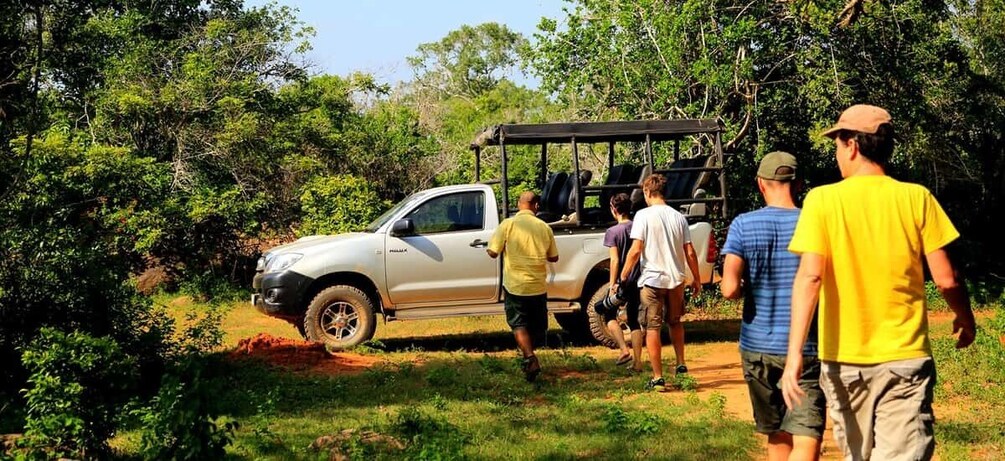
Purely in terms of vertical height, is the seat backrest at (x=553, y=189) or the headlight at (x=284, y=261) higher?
the seat backrest at (x=553, y=189)

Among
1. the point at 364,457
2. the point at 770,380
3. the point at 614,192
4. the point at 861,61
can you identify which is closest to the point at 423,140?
the point at 861,61

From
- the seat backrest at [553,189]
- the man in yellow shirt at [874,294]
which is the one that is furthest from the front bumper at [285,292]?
the man in yellow shirt at [874,294]

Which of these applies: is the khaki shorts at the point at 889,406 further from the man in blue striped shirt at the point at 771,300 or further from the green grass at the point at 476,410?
the green grass at the point at 476,410

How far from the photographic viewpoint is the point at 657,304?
9.20 m

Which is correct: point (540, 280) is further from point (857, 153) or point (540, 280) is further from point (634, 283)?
point (857, 153)

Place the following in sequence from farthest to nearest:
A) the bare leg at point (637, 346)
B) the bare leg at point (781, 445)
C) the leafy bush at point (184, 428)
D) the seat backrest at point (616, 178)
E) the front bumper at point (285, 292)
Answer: the seat backrest at point (616, 178)
the front bumper at point (285, 292)
the bare leg at point (637, 346)
the leafy bush at point (184, 428)
the bare leg at point (781, 445)

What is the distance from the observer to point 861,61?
17.3 m

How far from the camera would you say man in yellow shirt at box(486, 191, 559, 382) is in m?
9.82

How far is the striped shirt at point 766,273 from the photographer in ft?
17.0

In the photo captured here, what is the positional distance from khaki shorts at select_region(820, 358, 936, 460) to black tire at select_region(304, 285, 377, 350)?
8.46 meters

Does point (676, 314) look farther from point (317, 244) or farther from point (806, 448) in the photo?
point (317, 244)

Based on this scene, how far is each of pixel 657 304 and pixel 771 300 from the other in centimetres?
398

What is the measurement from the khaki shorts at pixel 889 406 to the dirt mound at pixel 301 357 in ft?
23.3

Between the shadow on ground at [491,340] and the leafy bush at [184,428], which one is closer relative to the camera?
the leafy bush at [184,428]
